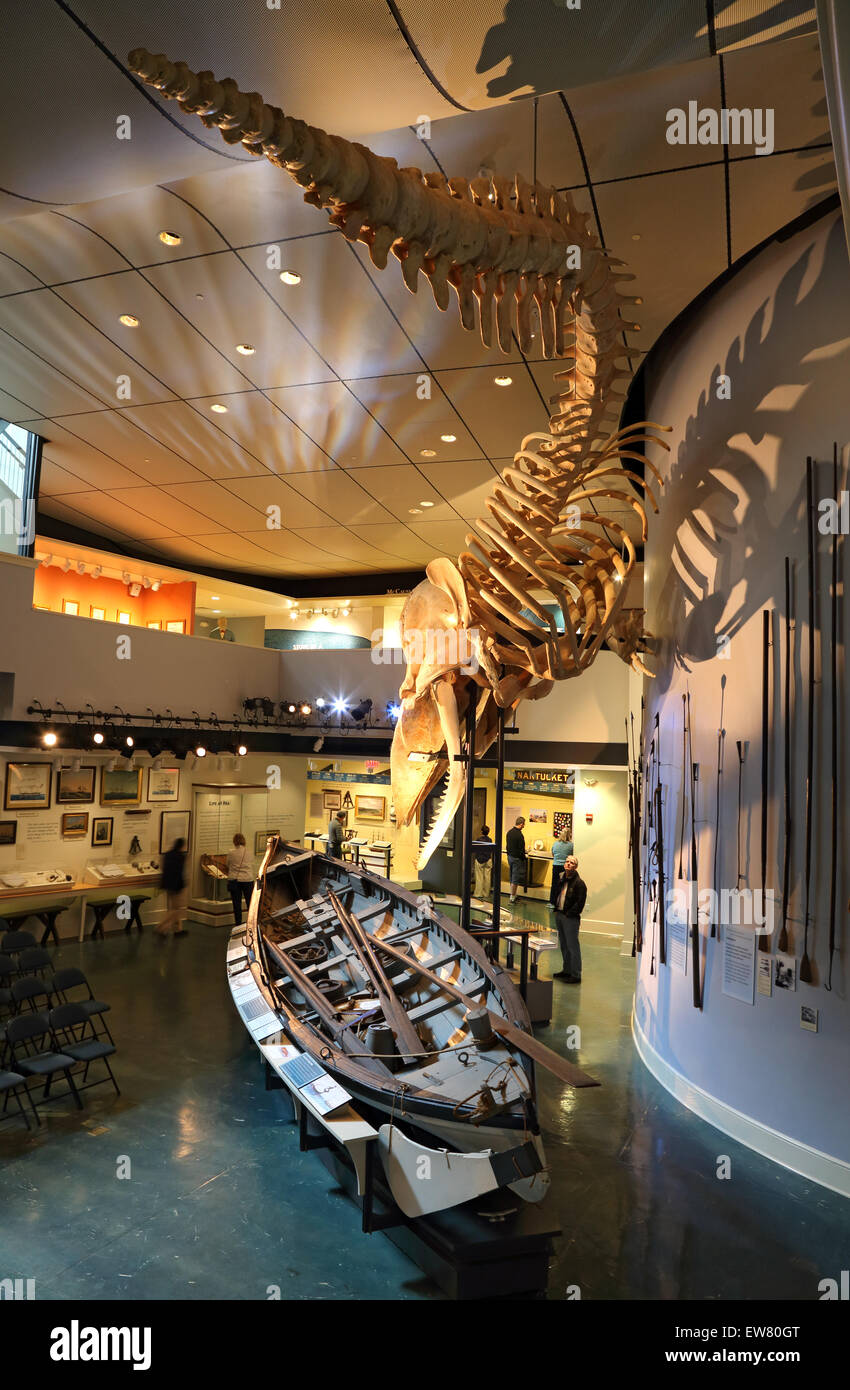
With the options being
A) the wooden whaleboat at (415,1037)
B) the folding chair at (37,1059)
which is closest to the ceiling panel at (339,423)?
the wooden whaleboat at (415,1037)

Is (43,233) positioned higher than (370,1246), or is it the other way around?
(43,233)

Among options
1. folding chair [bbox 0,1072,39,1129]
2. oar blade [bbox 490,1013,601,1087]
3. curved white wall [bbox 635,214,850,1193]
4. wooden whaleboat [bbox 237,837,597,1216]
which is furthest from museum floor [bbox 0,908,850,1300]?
oar blade [bbox 490,1013,601,1087]

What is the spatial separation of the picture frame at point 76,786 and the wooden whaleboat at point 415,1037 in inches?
163

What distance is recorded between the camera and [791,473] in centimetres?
554

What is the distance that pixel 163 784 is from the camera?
1234 centimetres

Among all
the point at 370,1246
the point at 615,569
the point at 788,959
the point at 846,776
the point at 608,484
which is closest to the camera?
the point at 370,1246

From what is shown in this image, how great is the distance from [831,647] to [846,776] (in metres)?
0.84

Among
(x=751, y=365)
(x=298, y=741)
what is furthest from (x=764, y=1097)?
(x=298, y=741)

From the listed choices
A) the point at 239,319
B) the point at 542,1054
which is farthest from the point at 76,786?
the point at 542,1054

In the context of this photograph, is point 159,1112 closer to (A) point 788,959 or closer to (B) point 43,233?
(A) point 788,959

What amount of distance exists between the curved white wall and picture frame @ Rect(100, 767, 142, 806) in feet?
26.5

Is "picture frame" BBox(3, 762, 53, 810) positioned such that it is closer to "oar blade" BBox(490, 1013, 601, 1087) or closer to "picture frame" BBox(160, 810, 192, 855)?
"picture frame" BBox(160, 810, 192, 855)

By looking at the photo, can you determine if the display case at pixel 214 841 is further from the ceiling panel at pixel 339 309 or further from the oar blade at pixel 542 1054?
the oar blade at pixel 542 1054
